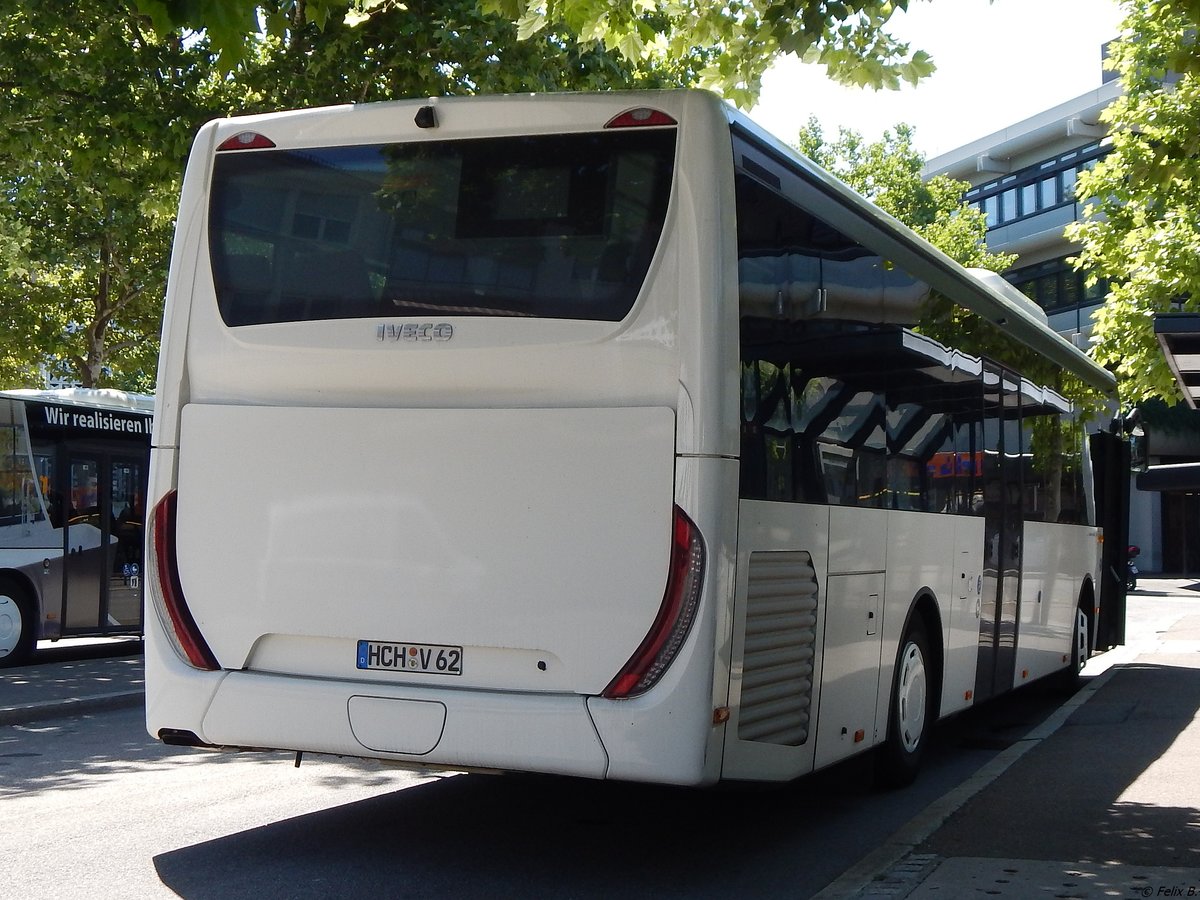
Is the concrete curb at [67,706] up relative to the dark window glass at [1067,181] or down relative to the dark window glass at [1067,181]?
down

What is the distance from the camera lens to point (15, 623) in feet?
52.8

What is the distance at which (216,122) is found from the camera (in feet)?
22.3

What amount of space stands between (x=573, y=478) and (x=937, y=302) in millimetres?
3884

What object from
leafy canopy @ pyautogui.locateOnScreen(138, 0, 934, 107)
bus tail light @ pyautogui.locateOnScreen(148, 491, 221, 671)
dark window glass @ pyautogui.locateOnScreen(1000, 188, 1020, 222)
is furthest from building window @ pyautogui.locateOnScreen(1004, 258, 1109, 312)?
bus tail light @ pyautogui.locateOnScreen(148, 491, 221, 671)

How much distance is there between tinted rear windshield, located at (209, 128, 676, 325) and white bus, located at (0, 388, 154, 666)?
9.38 meters

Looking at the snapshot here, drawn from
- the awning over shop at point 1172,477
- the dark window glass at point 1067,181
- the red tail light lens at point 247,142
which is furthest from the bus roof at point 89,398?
the dark window glass at point 1067,181

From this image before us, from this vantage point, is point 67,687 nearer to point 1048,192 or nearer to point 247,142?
point 247,142

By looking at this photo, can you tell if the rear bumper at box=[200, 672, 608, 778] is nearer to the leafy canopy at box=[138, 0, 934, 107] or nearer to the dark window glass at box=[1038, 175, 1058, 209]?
the leafy canopy at box=[138, 0, 934, 107]

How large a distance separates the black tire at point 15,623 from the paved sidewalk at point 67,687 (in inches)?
7.7

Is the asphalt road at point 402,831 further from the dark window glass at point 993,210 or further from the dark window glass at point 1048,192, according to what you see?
the dark window glass at point 993,210

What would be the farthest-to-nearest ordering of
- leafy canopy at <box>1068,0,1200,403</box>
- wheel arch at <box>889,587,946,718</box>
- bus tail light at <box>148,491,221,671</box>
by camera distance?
1. leafy canopy at <box>1068,0,1200,403</box>
2. wheel arch at <box>889,587,946,718</box>
3. bus tail light at <box>148,491,221,671</box>

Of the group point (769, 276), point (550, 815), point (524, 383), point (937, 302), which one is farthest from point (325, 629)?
point (937, 302)

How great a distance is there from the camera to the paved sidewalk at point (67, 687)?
11852 mm

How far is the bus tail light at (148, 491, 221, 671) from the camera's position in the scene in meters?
6.23
